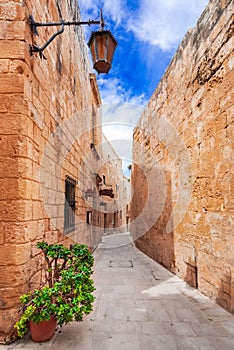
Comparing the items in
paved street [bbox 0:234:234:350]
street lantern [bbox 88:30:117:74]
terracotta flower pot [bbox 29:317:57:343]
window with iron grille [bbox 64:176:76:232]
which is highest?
street lantern [bbox 88:30:117:74]

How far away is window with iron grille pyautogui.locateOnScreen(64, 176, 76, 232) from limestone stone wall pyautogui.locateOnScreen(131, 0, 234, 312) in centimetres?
213

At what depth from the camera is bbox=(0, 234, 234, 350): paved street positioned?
2.08 m

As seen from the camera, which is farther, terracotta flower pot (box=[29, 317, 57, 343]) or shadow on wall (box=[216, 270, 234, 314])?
shadow on wall (box=[216, 270, 234, 314])

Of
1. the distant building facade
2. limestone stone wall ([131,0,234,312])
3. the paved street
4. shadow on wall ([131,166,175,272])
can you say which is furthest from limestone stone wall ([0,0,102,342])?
shadow on wall ([131,166,175,272])

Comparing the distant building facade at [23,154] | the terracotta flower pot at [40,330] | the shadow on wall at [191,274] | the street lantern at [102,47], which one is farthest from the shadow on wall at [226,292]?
the street lantern at [102,47]

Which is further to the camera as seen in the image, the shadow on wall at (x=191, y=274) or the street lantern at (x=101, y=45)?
the shadow on wall at (x=191, y=274)

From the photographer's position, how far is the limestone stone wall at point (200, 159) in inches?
116

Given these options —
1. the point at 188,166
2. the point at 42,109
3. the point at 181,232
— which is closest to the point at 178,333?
the point at 181,232

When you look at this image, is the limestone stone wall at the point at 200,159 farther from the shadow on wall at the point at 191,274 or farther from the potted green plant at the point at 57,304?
the potted green plant at the point at 57,304

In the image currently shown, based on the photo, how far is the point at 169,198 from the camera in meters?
5.16

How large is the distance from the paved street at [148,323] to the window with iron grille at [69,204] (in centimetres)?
121

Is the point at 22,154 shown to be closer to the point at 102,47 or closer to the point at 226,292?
the point at 102,47

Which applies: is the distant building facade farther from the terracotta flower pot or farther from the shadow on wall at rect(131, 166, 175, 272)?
the shadow on wall at rect(131, 166, 175, 272)

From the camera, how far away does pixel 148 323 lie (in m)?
2.50
